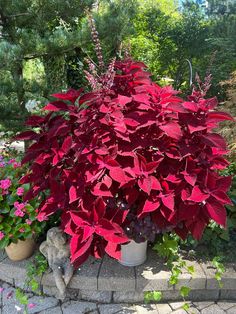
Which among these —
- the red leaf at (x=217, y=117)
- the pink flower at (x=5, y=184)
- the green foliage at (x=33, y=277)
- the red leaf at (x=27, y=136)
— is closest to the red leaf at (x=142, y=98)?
the red leaf at (x=217, y=117)

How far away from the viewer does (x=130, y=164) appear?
4.71 feet

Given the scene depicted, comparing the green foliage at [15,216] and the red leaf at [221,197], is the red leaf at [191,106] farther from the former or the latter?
the green foliage at [15,216]

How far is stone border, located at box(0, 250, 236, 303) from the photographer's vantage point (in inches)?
68.7

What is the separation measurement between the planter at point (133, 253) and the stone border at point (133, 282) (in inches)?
1.1

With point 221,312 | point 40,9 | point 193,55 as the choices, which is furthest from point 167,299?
point 193,55

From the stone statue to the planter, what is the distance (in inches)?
11.1

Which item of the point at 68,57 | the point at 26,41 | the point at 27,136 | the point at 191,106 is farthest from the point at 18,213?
the point at 68,57

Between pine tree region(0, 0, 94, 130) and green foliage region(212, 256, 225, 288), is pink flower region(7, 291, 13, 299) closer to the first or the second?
green foliage region(212, 256, 225, 288)

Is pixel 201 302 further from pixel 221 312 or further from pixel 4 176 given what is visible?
pixel 4 176

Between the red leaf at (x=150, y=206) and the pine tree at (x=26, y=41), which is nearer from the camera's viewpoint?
the red leaf at (x=150, y=206)

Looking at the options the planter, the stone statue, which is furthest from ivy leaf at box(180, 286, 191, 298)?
the stone statue

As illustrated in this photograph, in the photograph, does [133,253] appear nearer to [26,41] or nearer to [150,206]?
[150,206]

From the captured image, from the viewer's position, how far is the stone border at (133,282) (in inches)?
68.7

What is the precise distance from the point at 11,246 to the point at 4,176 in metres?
0.44
